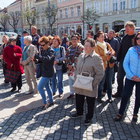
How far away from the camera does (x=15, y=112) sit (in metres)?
4.59

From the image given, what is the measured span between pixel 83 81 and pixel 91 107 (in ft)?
2.01

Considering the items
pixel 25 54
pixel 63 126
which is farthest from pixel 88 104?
pixel 25 54

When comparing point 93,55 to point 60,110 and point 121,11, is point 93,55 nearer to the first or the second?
point 60,110

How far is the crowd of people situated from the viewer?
3.64 m

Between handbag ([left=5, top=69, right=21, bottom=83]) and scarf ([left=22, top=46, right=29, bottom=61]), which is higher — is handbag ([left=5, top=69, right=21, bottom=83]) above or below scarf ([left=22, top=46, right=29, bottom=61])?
below

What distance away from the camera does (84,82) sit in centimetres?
363

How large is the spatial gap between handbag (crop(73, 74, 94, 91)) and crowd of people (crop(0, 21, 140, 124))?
0.04m

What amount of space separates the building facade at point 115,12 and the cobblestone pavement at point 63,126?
86.1ft

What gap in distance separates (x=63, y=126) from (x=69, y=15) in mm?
39794

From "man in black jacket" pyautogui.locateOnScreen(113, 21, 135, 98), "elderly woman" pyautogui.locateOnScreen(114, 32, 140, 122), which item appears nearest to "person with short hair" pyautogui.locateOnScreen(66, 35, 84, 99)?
"man in black jacket" pyautogui.locateOnScreen(113, 21, 135, 98)

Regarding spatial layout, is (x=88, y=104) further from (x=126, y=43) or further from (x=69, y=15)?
(x=69, y=15)

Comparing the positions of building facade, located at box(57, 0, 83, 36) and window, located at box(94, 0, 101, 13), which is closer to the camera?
window, located at box(94, 0, 101, 13)

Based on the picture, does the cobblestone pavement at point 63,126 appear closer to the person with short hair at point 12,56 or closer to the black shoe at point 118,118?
the black shoe at point 118,118

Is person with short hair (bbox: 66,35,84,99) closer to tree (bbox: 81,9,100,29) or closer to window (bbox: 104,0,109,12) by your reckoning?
tree (bbox: 81,9,100,29)
